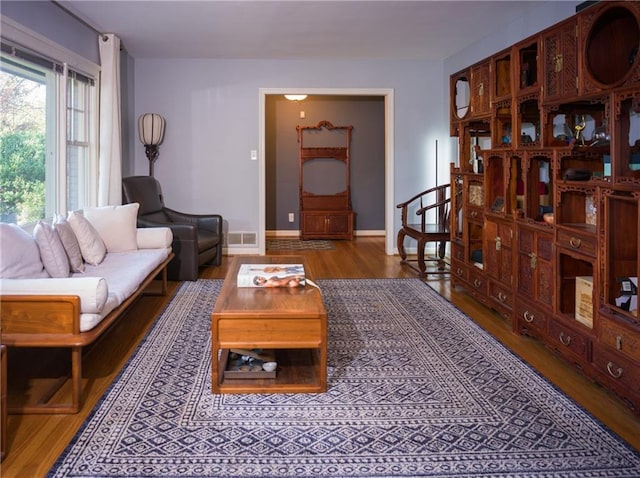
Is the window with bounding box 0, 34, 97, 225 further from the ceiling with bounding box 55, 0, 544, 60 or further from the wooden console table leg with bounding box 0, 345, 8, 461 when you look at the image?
the wooden console table leg with bounding box 0, 345, 8, 461

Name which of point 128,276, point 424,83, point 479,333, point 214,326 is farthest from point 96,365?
point 424,83

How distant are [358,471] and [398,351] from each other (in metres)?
1.42

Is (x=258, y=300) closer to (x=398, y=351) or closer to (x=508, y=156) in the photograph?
(x=398, y=351)

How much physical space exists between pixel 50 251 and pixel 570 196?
289 cm

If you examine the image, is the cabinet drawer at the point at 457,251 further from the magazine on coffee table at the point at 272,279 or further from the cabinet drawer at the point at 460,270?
the magazine on coffee table at the point at 272,279

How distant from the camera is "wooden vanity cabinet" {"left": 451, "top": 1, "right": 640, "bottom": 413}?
2.63 m

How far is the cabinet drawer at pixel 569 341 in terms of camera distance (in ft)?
9.40

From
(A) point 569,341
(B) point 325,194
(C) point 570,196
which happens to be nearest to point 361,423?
(A) point 569,341

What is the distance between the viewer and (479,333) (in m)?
3.77

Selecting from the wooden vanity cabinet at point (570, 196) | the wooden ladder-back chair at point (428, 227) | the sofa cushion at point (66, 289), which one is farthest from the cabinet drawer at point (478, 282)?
the sofa cushion at point (66, 289)

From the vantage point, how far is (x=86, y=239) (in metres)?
3.95

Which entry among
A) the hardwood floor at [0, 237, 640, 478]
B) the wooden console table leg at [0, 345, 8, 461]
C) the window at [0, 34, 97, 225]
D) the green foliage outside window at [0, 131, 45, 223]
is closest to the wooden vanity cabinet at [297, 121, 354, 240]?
the hardwood floor at [0, 237, 640, 478]

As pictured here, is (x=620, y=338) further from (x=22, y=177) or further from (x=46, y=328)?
(x=22, y=177)

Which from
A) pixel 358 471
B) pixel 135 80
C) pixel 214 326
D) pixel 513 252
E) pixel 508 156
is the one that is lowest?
pixel 358 471
